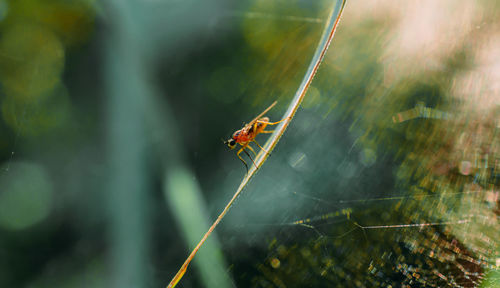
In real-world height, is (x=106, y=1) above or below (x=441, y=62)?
above

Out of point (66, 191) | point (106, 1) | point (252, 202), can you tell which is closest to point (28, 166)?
point (66, 191)

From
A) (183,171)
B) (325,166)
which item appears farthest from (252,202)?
(183,171)

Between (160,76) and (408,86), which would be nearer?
(408,86)

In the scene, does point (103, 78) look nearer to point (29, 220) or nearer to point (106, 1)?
point (106, 1)

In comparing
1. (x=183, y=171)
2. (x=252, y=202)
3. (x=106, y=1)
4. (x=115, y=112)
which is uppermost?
(x=106, y=1)

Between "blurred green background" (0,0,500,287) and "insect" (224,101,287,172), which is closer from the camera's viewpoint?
"blurred green background" (0,0,500,287)

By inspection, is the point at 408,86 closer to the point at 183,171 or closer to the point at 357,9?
the point at 357,9

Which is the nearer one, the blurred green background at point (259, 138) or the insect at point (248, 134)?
the blurred green background at point (259, 138)
